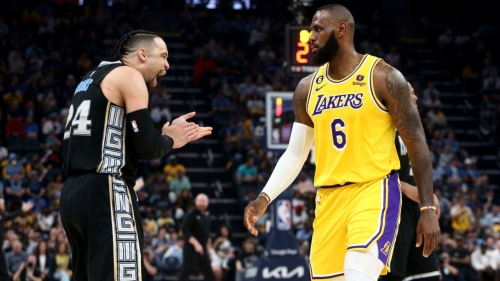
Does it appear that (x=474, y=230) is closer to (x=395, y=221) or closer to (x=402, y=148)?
(x=402, y=148)

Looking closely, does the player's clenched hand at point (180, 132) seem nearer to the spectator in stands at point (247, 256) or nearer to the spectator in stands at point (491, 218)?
the spectator in stands at point (247, 256)

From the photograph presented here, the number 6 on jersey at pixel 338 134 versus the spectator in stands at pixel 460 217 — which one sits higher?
the spectator in stands at pixel 460 217

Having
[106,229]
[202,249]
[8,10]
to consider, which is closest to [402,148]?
[106,229]

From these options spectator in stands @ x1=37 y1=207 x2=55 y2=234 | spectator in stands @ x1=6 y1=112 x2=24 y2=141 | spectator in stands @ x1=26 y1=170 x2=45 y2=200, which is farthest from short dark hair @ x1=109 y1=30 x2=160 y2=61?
spectator in stands @ x1=6 y1=112 x2=24 y2=141

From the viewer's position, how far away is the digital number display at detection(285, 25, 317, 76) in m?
12.4

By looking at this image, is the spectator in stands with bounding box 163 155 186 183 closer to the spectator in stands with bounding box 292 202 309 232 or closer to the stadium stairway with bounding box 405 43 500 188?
the spectator in stands with bounding box 292 202 309 232

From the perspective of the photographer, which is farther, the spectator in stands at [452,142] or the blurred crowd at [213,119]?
the spectator in stands at [452,142]

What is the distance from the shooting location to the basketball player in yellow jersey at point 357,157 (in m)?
5.04

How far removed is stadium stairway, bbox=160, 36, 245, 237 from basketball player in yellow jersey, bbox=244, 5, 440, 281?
12963mm

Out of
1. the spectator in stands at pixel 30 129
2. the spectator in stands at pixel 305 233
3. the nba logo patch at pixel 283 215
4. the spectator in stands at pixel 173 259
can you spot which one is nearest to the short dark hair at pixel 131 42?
the nba logo patch at pixel 283 215

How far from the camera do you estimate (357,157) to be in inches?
207

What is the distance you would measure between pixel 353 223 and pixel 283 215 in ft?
28.7

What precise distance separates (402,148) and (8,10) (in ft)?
61.2

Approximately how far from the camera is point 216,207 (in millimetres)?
19469
